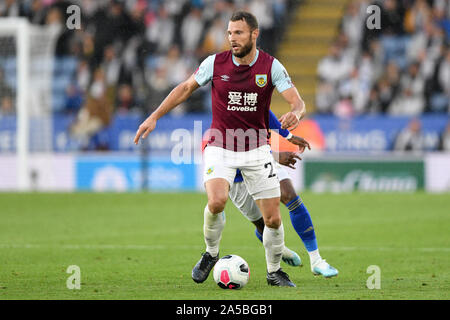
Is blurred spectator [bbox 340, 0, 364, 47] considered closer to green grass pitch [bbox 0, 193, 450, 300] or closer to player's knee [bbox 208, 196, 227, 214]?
green grass pitch [bbox 0, 193, 450, 300]

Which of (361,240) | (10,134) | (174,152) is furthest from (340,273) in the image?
(10,134)

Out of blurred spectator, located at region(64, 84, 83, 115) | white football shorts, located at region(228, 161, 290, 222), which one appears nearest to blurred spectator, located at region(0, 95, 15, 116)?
blurred spectator, located at region(64, 84, 83, 115)

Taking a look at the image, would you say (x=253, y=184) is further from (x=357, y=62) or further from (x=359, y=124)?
(x=357, y=62)

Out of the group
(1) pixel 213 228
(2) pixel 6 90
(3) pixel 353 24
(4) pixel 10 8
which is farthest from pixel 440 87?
(1) pixel 213 228

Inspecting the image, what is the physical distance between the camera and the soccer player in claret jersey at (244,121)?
303 inches

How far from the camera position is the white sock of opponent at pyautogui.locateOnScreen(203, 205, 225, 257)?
25.7 ft

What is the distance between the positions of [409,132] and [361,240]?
31.5ft

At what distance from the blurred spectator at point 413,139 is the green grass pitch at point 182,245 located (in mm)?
2144

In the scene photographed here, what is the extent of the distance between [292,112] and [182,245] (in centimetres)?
434

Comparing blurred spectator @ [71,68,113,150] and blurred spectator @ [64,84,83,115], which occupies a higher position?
blurred spectator @ [64,84,83,115]

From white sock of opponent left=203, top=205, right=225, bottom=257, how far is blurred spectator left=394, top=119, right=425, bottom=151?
13759 millimetres

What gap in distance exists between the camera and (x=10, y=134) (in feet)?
72.2

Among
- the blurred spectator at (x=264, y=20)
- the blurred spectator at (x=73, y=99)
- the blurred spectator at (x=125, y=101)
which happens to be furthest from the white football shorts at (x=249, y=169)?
the blurred spectator at (x=264, y=20)

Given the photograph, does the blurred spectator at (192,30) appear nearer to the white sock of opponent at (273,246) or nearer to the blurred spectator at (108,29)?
the blurred spectator at (108,29)
